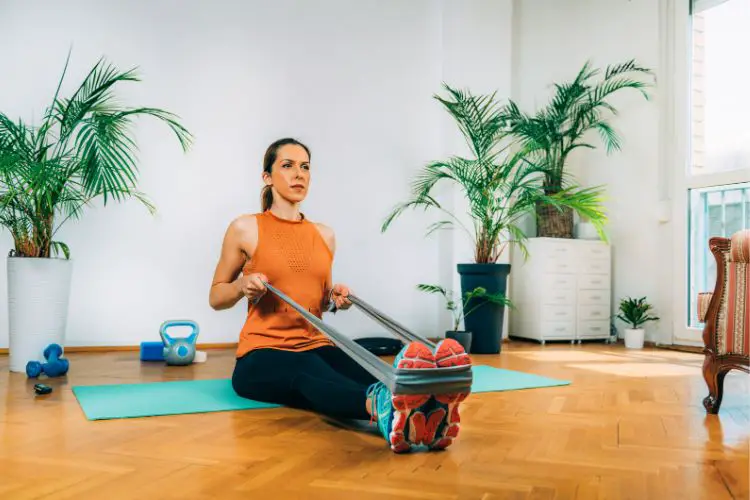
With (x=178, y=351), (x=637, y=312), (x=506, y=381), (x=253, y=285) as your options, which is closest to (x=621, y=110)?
(x=637, y=312)

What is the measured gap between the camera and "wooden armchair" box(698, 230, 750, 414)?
249 cm

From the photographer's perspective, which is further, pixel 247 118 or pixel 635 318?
pixel 635 318

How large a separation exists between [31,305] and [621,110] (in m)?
4.62

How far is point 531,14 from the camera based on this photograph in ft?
20.3

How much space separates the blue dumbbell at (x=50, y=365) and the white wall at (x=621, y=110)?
165 inches

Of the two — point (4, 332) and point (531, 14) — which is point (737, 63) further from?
point (4, 332)

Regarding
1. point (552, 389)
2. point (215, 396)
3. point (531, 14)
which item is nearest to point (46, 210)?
point (215, 396)

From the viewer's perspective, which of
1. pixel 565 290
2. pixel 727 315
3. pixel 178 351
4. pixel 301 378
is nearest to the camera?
pixel 301 378

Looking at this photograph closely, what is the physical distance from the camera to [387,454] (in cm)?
192

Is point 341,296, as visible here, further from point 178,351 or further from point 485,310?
point 485,310

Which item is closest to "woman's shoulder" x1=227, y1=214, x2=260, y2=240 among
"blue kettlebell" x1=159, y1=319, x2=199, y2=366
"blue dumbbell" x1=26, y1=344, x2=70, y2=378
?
"blue dumbbell" x1=26, y1=344, x2=70, y2=378

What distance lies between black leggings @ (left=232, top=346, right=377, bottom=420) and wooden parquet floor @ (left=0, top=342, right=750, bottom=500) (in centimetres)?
8

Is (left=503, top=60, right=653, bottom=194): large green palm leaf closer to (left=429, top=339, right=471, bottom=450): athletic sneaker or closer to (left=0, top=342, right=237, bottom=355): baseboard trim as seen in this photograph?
(left=0, top=342, right=237, bottom=355): baseboard trim

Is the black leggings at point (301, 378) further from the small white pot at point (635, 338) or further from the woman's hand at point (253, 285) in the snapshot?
the small white pot at point (635, 338)
